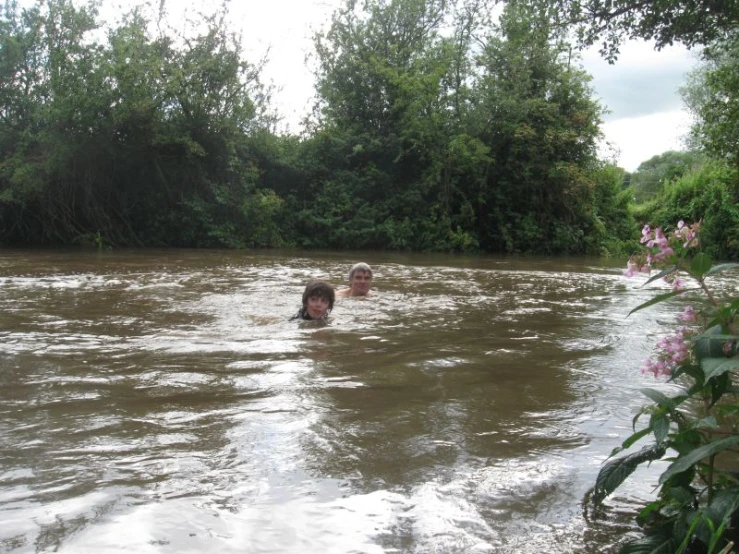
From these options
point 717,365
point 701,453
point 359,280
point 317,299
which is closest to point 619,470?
point 701,453

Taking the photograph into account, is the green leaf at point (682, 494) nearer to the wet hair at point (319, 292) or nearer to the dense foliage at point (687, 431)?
the dense foliage at point (687, 431)

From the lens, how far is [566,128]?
26.5 meters

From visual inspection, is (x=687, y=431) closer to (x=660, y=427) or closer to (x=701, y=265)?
(x=660, y=427)

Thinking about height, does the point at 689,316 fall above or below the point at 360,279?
above

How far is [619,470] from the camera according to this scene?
7.50 ft

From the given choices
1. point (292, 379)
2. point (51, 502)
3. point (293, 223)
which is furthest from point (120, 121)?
point (51, 502)

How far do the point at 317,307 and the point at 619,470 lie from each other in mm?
5437

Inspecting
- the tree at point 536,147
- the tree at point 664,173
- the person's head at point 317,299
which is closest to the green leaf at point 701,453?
the person's head at point 317,299

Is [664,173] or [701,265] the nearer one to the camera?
[701,265]

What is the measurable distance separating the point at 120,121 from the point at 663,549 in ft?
70.9

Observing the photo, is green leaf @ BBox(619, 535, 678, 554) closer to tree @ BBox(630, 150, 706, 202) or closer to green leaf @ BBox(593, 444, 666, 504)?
green leaf @ BBox(593, 444, 666, 504)

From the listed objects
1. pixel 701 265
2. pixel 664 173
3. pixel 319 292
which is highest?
pixel 664 173

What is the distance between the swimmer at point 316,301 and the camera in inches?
295

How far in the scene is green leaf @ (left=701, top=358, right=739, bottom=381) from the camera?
1.95 metres
